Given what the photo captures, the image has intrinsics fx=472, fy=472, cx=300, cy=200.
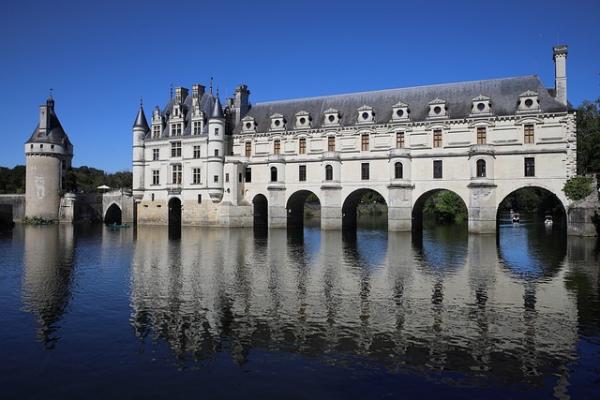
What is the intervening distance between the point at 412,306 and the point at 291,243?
20.6m

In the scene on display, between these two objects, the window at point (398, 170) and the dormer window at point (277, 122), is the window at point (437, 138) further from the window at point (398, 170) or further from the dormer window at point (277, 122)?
the dormer window at point (277, 122)

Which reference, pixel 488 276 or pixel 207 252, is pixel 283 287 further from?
pixel 207 252

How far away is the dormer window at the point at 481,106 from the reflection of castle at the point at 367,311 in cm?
1977

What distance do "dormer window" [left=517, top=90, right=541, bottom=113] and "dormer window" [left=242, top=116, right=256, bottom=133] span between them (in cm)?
2640

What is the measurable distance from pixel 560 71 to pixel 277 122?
87.4ft

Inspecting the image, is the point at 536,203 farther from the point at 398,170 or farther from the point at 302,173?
the point at 302,173

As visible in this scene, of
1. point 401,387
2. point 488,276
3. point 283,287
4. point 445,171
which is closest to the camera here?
point 401,387

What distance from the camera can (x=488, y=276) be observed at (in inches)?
803

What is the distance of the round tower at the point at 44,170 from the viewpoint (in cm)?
6106

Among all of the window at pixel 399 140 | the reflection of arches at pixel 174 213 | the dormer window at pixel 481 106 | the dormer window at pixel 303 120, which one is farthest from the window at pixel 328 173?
the reflection of arches at pixel 174 213

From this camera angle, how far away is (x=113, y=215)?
6575 centimetres

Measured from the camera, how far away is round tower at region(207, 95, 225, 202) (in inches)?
2019

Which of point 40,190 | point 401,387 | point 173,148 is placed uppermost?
point 173,148

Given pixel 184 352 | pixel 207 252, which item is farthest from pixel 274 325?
pixel 207 252
